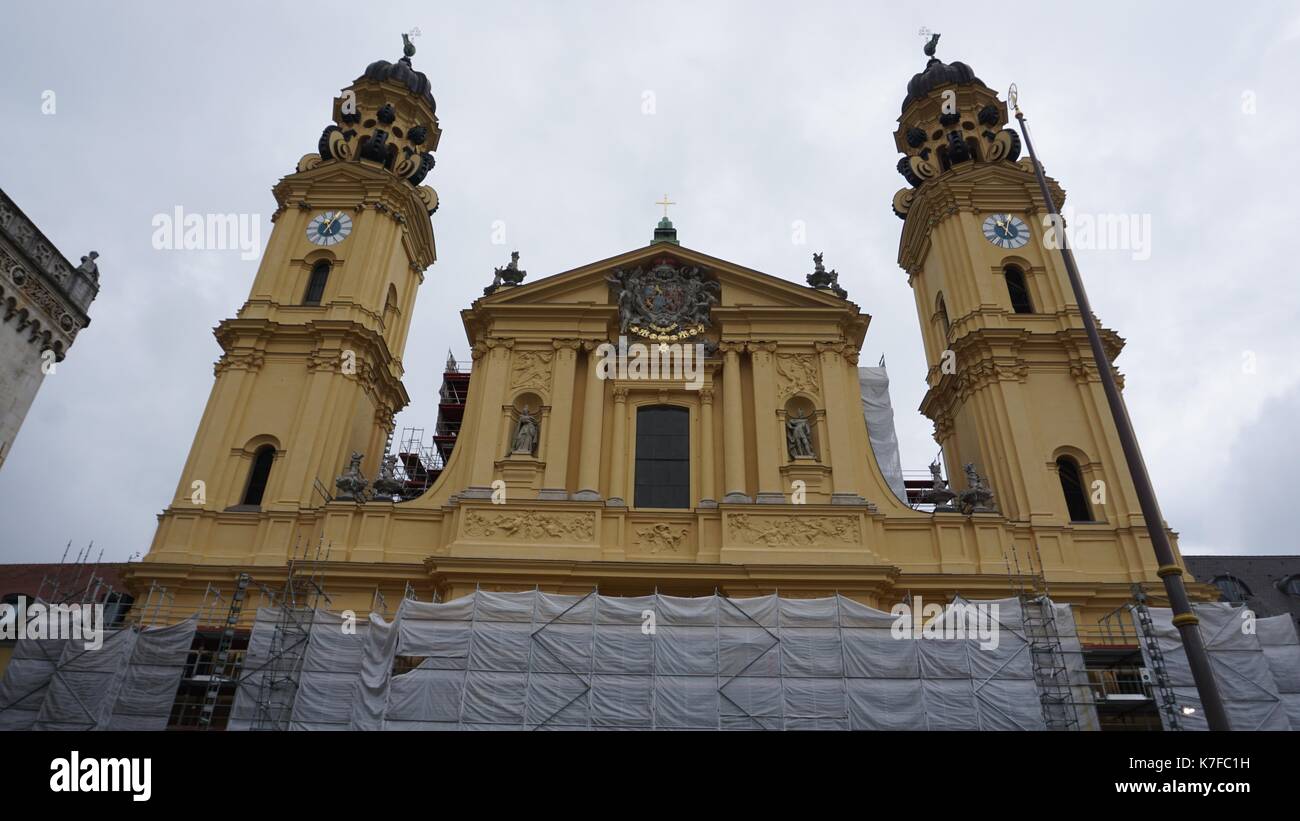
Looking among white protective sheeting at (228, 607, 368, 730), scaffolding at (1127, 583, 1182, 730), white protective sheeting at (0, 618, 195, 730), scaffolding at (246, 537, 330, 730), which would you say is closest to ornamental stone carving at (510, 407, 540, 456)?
scaffolding at (246, 537, 330, 730)

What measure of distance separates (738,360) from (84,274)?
1741 centimetres

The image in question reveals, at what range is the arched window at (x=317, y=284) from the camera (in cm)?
2269

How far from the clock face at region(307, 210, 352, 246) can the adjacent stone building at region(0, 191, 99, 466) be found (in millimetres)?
6017

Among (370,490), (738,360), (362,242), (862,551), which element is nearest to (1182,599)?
(862,551)

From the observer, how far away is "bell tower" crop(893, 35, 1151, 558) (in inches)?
764

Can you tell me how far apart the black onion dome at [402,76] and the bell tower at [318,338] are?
0.07 m

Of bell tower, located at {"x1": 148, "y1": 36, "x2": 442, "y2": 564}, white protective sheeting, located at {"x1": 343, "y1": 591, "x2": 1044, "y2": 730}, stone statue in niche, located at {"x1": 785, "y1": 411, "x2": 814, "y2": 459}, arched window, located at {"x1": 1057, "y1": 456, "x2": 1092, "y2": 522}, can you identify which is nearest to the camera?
white protective sheeting, located at {"x1": 343, "y1": 591, "x2": 1044, "y2": 730}

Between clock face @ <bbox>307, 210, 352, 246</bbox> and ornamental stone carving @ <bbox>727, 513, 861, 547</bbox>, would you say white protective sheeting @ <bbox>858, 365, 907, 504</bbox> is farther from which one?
clock face @ <bbox>307, 210, 352, 246</bbox>

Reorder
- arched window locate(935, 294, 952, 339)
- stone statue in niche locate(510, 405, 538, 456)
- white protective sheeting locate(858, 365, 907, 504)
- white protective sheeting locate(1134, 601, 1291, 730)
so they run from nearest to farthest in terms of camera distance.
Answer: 1. white protective sheeting locate(1134, 601, 1291, 730)
2. stone statue in niche locate(510, 405, 538, 456)
3. white protective sheeting locate(858, 365, 907, 504)
4. arched window locate(935, 294, 952, 339)

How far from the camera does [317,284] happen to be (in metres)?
23.1
